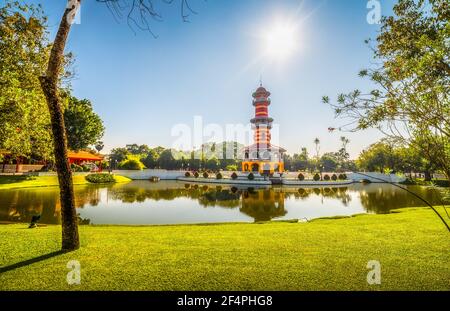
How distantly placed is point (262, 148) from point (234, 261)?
147ft

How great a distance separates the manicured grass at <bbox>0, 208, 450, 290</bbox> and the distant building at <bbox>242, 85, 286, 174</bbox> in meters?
40.7

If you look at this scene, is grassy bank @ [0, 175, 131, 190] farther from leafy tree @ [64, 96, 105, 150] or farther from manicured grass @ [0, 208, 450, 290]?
manicured grass @ [0, 208, 450, 290]

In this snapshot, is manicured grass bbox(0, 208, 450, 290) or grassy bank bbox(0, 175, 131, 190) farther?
grassy bank bbox(0, 175, 131, 190)

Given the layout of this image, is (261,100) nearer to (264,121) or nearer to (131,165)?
(264,121)

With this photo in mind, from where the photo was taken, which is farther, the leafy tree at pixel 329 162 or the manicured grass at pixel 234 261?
the leafy tree at pixel 329 162

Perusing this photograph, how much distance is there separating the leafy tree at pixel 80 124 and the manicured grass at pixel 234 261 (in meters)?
30.6

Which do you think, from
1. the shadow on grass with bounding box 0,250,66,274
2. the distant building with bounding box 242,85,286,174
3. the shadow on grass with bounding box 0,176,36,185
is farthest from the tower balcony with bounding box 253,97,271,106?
the shadow on grass with bounding box 0,250,66,274

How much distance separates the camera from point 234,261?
454 centimetres

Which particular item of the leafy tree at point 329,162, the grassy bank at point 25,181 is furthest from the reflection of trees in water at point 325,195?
the leafy tree at point 329,162

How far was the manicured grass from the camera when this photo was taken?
145 inches

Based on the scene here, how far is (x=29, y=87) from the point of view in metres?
10.8

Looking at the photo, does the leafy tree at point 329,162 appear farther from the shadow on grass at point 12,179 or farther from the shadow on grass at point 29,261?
the shadow on grass at point 29,261

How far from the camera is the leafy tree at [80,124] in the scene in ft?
108
